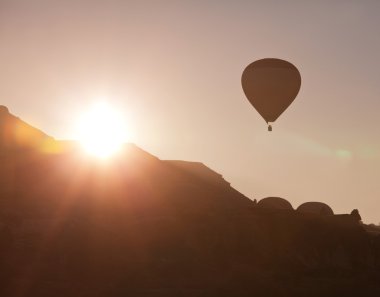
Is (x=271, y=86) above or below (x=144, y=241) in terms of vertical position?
above

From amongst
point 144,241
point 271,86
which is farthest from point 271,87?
point 144,241

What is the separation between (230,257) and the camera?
3966cm

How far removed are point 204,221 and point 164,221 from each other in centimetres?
232

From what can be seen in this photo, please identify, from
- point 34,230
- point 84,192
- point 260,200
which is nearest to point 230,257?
point 34,230

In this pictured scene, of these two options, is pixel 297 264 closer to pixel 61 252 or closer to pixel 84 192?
pixel 61 252

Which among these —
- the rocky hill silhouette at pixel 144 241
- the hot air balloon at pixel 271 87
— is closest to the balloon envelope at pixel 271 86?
the hot air balloon at pixel 271 87

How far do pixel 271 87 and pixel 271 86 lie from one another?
7cm

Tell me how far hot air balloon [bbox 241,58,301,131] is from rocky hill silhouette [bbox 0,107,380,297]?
647 centimetres

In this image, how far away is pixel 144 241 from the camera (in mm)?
39875

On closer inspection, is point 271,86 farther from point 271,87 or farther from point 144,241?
point 144,241

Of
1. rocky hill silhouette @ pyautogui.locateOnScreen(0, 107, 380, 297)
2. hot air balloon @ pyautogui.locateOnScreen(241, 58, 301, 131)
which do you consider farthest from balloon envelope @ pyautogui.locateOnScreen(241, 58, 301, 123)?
rocky hill silhouette @ pyautogui.locateOnScreen(0, 107, 380, 297)

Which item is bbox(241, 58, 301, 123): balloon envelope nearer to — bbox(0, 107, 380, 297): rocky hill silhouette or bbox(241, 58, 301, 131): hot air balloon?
bbox(241, 58, 301, 131): hot air balloon

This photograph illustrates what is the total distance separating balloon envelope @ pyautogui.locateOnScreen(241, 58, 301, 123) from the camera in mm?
46844

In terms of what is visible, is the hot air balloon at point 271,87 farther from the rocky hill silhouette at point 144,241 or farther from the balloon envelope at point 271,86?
the rocky hill silhouette at point 144,241
